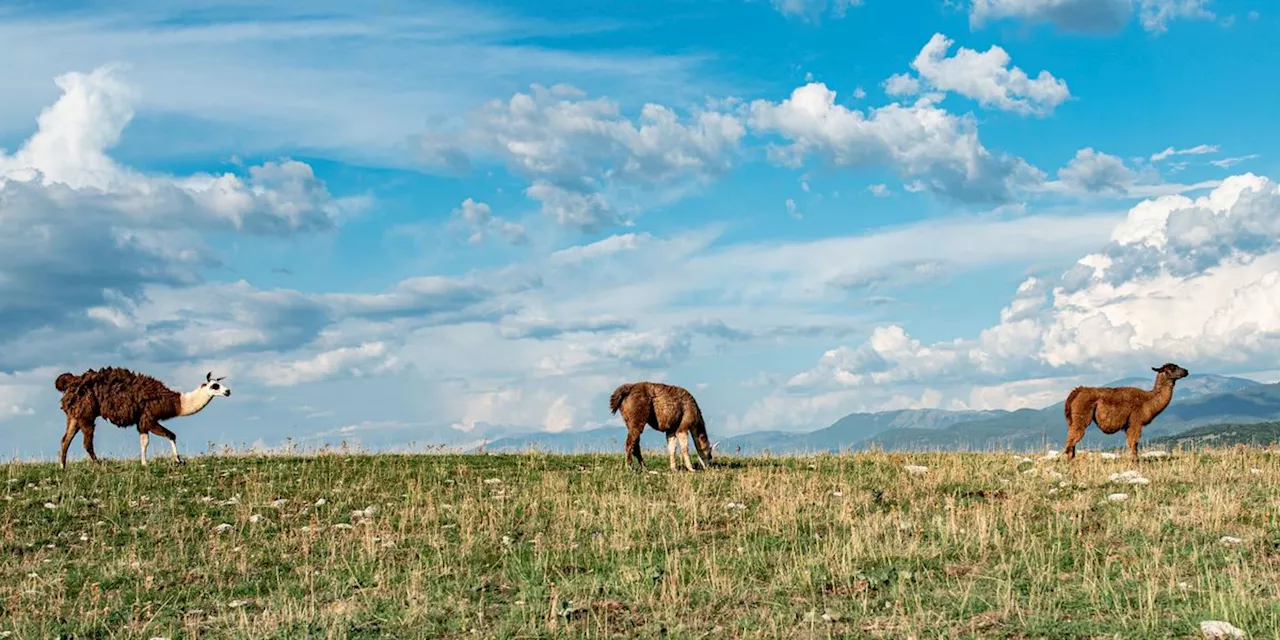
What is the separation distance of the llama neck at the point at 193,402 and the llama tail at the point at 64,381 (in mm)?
2741

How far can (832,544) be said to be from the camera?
620 inches

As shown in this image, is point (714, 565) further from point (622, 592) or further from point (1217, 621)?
point (1217, 621)

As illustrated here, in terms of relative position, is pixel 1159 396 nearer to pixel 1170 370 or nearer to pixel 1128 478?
pixel 1170 370

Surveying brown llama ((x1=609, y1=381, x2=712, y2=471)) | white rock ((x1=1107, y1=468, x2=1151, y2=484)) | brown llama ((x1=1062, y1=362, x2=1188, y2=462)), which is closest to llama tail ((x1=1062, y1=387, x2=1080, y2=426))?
brown llama ((x1=1062, y1=362, x2=1188, y2=462))

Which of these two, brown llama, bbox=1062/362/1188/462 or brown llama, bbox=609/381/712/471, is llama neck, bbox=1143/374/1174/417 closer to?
brown llama, bbox=1062/362/1188/462

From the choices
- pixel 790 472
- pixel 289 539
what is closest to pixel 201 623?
pixel 289 539

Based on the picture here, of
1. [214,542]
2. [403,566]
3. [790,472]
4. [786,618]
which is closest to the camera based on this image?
[786,618]

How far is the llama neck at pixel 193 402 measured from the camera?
96.7ft

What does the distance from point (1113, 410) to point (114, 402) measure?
26.4 metres

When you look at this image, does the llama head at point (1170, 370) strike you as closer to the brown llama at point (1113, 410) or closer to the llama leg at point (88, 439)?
the brown llama at point (1113, 410)

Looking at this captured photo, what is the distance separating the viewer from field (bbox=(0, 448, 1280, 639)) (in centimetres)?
1214

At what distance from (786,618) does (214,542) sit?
416 inches

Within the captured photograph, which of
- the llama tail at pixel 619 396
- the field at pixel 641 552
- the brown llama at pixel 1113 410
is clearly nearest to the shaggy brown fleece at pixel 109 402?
the field at pixel 641 552

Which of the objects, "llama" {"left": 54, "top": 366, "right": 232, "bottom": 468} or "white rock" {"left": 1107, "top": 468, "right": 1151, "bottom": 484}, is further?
"llama" {"left": 54, "top": 366, "right": 232, "bottom": 468}
